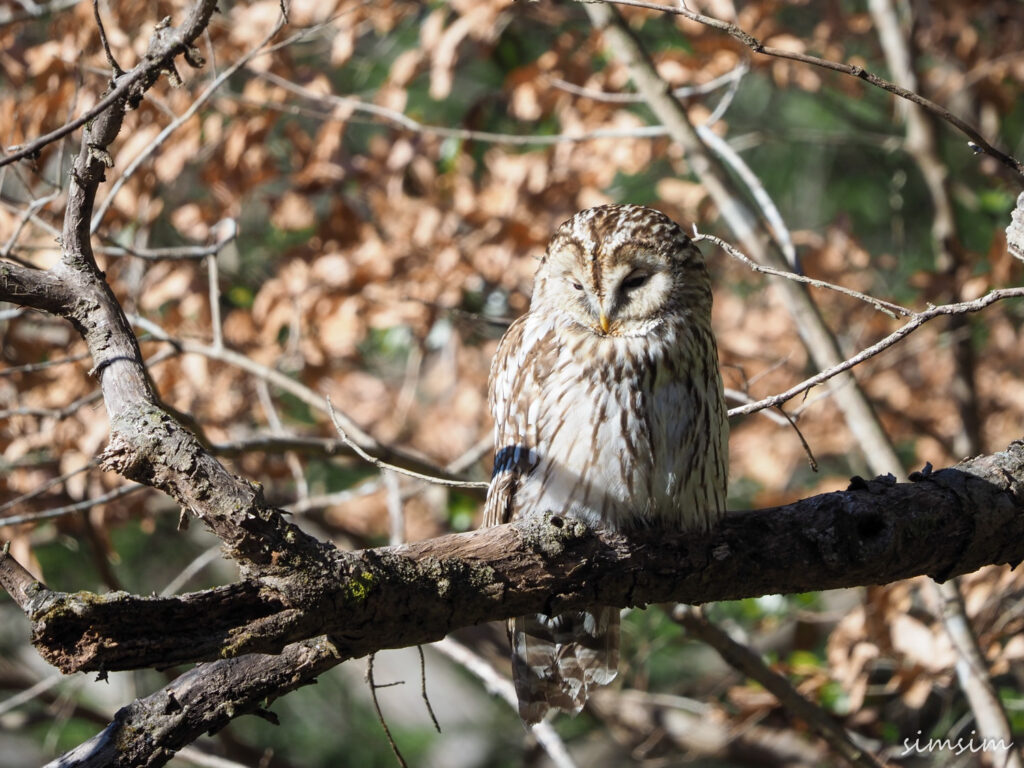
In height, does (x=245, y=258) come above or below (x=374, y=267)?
above

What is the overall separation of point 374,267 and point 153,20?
128 cm

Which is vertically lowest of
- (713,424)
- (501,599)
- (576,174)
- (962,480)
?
(501,599)

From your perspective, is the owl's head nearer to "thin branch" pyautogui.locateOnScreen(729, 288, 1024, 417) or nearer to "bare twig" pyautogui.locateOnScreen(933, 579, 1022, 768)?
"thin branch" pyautogui.locateOnScreen(729, 288, 1024, 417)

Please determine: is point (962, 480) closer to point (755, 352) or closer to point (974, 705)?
point (974, 705)

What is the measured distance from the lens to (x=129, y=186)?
13.4 feet

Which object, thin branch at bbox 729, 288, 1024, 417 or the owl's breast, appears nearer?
thin branch at bbox 729, 288, 1024, 417

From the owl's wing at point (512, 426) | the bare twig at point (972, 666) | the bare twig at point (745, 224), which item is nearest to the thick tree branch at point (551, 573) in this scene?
the owl's wing at point (512, 426)

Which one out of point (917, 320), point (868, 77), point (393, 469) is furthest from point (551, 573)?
point (868, 77)

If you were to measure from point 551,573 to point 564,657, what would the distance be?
1.07 m

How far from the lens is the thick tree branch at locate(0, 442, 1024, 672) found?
1.71 meters

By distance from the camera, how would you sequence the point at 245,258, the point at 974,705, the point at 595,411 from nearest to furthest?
1. the point at 595,411
2. the point at 974,705
3. the point at 245,258

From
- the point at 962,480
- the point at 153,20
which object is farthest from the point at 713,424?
the point at 153,20

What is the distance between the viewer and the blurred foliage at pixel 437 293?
4004 millimetres

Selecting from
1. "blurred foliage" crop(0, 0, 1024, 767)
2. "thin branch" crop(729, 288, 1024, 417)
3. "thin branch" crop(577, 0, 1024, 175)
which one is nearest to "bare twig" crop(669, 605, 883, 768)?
"blurred foliage" crop(0, 0, 1024, 767)
